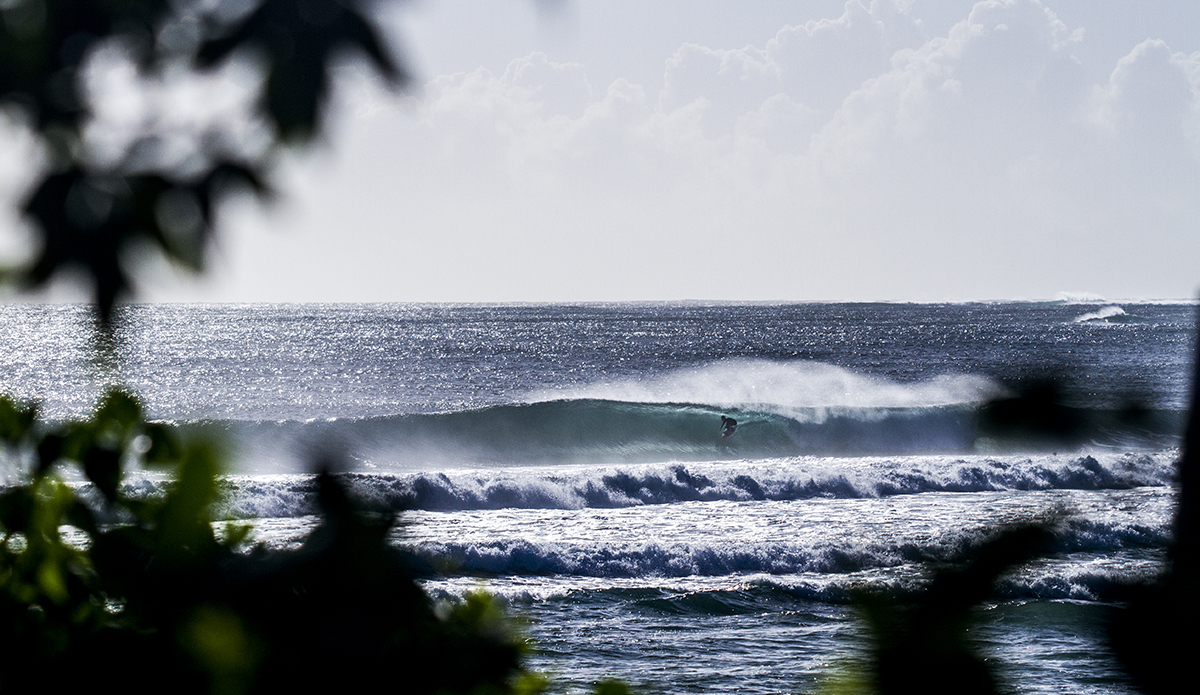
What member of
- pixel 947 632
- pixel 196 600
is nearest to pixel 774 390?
pixel 196 600

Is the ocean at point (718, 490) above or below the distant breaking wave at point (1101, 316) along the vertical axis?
below

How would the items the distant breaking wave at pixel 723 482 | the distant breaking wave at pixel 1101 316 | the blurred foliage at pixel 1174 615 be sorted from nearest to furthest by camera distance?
the blurred foliage at pixel 1174 615
the distant breaking wave at pixel 723 482
the distant breaking wave at pixel 1101 316

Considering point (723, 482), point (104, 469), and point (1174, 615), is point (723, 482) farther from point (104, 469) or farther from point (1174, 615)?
point (1174, 615)

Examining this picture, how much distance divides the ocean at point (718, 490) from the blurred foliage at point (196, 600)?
4 centimetres

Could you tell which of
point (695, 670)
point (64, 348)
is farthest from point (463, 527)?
point (64, 348)

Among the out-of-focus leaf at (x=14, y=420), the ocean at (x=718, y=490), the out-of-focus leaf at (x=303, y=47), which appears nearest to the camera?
the ocean at (x=718, y=490)

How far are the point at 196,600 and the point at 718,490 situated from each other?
16.6 meters

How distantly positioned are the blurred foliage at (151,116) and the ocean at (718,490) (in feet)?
0.26

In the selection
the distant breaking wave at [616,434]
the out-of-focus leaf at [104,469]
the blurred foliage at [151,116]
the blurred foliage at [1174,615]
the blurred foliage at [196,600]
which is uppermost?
the blurred foliage at [151,116]

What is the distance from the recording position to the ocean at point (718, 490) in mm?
611

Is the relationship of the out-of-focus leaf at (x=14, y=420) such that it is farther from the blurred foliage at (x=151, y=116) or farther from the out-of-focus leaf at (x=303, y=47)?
the out-of-focus leaf at (x=303, y=47)

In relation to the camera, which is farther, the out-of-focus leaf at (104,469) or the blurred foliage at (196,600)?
the out-of-focus leaf at (104,469)

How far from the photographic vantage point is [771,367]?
157 feet


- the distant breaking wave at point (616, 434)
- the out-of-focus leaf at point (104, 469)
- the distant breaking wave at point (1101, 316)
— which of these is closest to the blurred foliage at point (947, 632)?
the out-of-focus leaf at point (104, 469)
